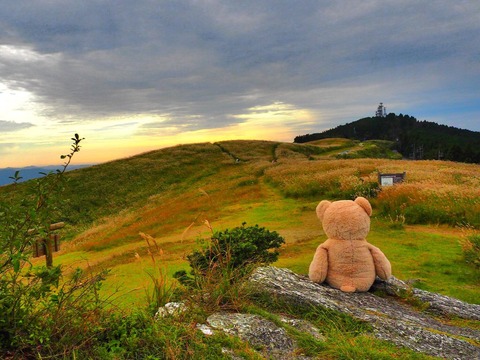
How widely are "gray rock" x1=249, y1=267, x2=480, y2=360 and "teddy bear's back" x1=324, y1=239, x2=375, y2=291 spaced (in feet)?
0.67

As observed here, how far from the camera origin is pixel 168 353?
11.7 feet

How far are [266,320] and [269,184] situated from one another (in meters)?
24.4

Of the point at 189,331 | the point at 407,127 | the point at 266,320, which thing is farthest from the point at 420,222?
the point at 407,127

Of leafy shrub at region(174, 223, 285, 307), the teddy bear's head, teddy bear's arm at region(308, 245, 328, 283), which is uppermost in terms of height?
the teddy bear's head

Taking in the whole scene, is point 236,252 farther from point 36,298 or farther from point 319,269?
point 36,298

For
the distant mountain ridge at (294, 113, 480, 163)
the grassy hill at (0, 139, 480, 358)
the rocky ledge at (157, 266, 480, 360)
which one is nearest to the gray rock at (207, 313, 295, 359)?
the rocky ledge at (157, 266, 480, 360)

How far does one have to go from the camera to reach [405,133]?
133625 millimetres

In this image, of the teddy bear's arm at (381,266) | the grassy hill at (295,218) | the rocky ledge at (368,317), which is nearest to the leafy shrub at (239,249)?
the grassy hill at (295,218)

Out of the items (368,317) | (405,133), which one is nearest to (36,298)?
(368,317)

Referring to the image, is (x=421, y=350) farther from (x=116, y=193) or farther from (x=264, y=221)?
(x=116, y=193)

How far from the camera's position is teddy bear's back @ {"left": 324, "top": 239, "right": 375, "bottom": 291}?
6.63 metres

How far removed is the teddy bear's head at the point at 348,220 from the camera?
22.7 feet

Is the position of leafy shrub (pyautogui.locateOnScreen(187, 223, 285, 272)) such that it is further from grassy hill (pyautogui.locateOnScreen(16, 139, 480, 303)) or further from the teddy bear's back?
the teddy bear's back

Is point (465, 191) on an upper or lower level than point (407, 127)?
lower
